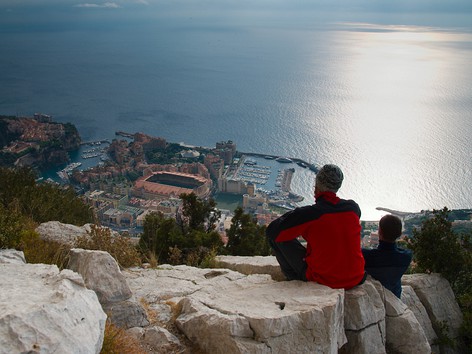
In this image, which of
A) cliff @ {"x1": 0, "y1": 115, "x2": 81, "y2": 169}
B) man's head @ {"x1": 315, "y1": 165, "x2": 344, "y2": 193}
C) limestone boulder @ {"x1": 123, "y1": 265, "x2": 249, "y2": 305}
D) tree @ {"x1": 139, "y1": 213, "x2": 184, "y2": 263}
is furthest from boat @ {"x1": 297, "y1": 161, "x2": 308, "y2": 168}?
man's head @ {"x1": 315, "y1": 165, "x2": 344, "y2": 193}

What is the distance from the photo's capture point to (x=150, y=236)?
634cm

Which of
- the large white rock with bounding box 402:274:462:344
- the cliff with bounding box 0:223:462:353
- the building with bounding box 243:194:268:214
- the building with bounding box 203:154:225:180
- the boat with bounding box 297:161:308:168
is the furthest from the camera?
the boat with bounding box 297:161:308:168

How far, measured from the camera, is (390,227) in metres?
3.27

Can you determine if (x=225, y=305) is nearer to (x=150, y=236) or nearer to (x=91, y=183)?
(x=150, y=236)

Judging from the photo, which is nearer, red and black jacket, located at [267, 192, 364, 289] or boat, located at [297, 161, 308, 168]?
red and black jacket, located at [267, 192, 364, 289]

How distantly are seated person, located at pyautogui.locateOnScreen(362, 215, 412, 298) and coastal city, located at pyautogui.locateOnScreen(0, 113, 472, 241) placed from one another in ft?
42.1

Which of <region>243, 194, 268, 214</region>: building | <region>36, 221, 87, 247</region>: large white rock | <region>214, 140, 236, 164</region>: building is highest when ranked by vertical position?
<region>36, 221, 87, 247</region>: large white rock

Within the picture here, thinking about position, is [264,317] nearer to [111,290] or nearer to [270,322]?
[270,322]

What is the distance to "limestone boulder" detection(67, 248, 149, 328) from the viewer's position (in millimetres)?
2775

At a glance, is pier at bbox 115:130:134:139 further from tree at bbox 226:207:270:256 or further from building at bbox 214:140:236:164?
tree at bbox 226:207:270:256

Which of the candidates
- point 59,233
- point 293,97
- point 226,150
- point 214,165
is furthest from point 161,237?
point 293,97

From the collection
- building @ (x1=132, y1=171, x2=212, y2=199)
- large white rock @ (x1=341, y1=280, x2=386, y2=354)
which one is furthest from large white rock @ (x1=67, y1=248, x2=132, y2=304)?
building @ (x1=132, y1=171, x2=212, y2=199)

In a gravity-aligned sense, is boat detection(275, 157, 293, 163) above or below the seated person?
below

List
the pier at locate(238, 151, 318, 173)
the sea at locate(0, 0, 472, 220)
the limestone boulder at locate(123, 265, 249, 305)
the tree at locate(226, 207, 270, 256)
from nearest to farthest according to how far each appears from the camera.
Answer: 1. the limestone boulder at locate(123, 265, 249, 305)
2. the tree at locate(226, 207, 270, 256)
3. the sea at locate(0, 0, 472, 220)
4. the pier at locate(238, 151, 318, 173)
